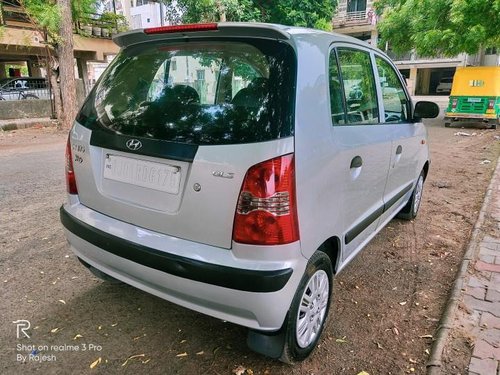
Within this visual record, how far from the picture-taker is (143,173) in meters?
2.10

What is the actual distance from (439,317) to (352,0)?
35.4 m

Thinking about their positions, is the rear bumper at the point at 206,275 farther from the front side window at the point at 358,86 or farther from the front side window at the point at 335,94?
the front side window at the point at 358,86

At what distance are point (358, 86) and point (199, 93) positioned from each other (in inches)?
46.3

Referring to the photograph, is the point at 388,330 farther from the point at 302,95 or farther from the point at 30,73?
the point at 30,73

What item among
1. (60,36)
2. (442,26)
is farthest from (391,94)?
(442,26)

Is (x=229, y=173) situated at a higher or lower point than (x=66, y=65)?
lower

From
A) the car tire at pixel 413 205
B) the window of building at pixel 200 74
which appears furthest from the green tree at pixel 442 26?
the window of building at pixel 200 74

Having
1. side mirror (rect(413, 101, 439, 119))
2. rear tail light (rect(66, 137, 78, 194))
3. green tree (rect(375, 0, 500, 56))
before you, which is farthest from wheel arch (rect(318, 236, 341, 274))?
green tree (rect(375, 0, 500, 56))

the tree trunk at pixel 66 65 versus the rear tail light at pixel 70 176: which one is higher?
the tree trunk at pixel 66 65

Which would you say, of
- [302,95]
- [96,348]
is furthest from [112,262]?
[302,95]

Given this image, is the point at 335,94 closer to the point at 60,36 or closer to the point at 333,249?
the point at 333,249

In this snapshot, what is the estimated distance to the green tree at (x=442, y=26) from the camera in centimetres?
1205

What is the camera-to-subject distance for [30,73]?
2508cm

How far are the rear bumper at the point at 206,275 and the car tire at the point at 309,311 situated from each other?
0.44 feet
